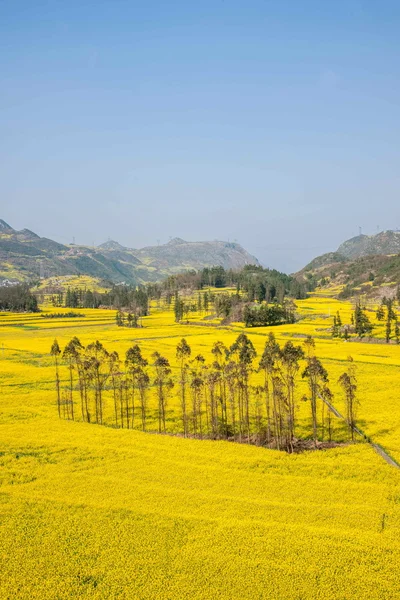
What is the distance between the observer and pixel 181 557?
79.9 ft

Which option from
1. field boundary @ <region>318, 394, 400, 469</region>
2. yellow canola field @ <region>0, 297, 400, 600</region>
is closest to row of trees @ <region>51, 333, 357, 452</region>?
field boundary @ <region>318, 394, 400, 469</region>

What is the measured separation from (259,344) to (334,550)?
78.5 m

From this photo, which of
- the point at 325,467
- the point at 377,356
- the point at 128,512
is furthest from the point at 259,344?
the point at 128,512

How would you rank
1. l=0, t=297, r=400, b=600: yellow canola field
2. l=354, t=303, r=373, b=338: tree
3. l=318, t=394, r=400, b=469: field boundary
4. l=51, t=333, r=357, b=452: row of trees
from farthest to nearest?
1. l=354, t=303, r=373, b=338: tree
2. l=51, t=333, r=357, b=452: row of trees
3. l=318, t=394, r=400, b=469: field boundary
4. l=0, t=297, r=400, b=600: yellow canola field

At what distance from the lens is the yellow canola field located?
22.5m

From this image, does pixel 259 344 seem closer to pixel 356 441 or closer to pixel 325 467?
pixel 356 441

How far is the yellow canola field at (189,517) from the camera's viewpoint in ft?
73.9

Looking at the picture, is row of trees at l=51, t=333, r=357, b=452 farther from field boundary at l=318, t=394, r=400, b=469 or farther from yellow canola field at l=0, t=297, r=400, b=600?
yellow canola field at l=0, t=297, r=400, b=600

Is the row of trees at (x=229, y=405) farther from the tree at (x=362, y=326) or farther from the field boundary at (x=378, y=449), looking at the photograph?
the tree at (x=362, y=326)

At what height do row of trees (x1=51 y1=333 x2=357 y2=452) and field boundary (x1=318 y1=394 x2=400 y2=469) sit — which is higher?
row of trees (x1=51 y1=333 x2=357 y2=452)

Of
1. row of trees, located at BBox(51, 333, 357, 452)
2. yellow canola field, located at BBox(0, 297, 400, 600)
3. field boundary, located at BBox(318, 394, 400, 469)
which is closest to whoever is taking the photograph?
yellow canola field, located at BBox(0, 297, 400, 600)

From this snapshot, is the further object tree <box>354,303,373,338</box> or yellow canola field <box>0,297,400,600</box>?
tree <box>354,303,373,338</box>

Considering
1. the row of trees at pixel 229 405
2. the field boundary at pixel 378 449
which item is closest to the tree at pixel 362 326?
the row of trees at pixel 229 405

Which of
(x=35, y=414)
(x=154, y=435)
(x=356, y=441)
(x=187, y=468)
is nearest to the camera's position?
(x=187, y=468)
